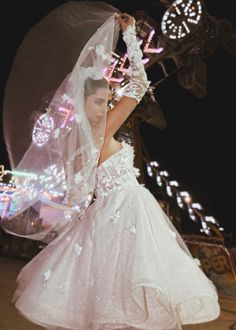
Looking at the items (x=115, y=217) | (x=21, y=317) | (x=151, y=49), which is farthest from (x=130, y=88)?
(x=151, y=49)

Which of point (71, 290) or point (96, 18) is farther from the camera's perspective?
point (96, 18)

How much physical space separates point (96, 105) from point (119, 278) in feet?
2.89

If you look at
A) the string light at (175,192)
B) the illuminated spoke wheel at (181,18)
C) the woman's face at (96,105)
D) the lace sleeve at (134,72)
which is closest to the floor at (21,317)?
the woman's face at (96,105)

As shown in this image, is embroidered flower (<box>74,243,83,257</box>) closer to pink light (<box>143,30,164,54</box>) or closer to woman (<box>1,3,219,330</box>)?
woman (<box>1,3,219,330</box>)

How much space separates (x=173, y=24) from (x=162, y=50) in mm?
516

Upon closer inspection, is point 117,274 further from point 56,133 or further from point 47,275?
point 56,133

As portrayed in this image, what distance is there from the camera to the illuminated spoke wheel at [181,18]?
17.0 ft

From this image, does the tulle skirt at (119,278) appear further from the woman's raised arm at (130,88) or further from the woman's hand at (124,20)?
the woman's hand at (124,20)

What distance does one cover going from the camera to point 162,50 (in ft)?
19.3

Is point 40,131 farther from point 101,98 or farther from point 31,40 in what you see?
point 31,40

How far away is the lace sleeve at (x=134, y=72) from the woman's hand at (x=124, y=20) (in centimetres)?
4

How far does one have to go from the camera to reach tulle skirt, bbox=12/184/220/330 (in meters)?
1.29

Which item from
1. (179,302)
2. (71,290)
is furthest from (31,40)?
(179,302)

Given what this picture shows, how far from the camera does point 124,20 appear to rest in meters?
1.94
